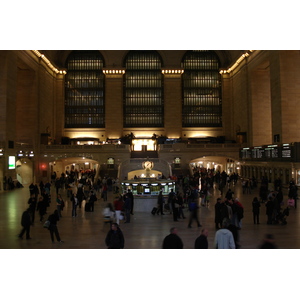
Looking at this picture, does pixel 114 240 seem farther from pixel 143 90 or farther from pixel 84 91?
pixel 84 91

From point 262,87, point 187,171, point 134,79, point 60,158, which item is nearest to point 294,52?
point 262,87

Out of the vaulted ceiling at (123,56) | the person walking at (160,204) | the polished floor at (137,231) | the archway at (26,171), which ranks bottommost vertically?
the polished floor at (137,231)

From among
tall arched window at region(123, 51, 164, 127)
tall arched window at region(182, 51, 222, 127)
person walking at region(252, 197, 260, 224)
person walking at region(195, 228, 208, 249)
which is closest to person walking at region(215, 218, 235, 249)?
person walking at region(195, 228, 208, 249)

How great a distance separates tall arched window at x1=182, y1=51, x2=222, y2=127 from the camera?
45219mm

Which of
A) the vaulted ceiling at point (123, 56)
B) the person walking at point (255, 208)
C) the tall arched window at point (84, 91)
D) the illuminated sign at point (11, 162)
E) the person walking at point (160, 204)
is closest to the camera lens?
the person walking at point (255, 208)

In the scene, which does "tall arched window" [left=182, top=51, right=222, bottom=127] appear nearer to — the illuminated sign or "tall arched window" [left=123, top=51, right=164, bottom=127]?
"tall arched window" [left=123, top=51, right=164, bottom=127]

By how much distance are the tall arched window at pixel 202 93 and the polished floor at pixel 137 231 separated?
3116 cm

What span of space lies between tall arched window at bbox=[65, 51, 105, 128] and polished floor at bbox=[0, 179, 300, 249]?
30.6 meters

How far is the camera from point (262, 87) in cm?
3569

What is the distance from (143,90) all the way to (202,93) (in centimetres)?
818

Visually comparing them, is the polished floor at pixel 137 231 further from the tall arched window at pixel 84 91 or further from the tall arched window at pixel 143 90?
the tall arched window at pixel 143 90

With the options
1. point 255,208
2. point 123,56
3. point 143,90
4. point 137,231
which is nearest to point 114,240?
point 137,231

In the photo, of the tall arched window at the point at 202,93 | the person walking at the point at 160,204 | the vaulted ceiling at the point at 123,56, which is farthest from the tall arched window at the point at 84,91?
the person walking at the point at 160,204

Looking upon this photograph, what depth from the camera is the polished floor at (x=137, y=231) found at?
9.24m
